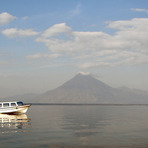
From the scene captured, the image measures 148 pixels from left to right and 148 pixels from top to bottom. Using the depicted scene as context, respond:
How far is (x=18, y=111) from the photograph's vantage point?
247 feet

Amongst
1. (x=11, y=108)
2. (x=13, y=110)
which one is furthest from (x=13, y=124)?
(x=11, y=108)

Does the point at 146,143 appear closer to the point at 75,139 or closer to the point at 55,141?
the point at 75,139

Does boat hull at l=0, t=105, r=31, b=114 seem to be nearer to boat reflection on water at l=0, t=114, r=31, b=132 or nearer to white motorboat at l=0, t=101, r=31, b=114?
white motorboat at l=0, t=101, r=31, b=114

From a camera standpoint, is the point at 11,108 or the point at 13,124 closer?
the point at 13,124

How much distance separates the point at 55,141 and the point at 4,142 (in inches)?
214

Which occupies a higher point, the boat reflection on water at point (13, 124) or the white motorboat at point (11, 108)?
the white motorboat at point (11, 108)

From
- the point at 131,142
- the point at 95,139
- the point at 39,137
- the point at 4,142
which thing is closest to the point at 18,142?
the point at 4,142

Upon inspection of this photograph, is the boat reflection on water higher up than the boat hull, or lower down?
lower down

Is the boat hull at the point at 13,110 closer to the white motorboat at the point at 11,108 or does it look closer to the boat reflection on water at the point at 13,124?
the white motorboat at the point at 11,108

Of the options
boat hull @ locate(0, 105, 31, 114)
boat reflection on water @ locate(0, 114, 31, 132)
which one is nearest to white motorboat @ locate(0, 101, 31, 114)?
boat hull @ locate(0, 105, 31, 114)

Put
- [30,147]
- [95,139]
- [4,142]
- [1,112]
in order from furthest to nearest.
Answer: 1. [1,112]
2. [95,139]
3. [4,142]
4. [30,147]

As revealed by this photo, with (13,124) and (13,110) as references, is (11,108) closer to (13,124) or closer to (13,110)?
(13,110)

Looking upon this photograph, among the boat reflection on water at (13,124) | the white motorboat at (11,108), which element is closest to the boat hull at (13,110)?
the white motorboat at (11,108)

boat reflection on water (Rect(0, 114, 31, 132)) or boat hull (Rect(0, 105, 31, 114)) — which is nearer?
boat reflection on water (Rect(0, 114, 31, 132))
